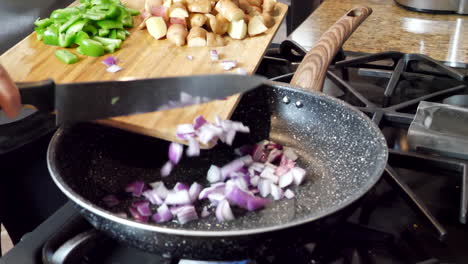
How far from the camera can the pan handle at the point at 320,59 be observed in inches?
32.7

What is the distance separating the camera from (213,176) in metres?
0.73

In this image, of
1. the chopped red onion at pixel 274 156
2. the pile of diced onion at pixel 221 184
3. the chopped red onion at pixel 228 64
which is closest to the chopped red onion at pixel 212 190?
the pile of diced onion at pixel 221 184

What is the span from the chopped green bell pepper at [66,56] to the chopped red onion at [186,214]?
46cm

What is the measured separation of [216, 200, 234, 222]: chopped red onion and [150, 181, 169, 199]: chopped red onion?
0.08 m

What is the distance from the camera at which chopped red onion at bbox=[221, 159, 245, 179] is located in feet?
2.38

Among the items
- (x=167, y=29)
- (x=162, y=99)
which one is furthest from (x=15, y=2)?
(x=162, y=99)

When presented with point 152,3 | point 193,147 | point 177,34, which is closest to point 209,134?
point 193,147

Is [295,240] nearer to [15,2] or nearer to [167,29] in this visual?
[167,29]

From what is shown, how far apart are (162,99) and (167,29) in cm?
46

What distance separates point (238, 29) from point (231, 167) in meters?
0.43

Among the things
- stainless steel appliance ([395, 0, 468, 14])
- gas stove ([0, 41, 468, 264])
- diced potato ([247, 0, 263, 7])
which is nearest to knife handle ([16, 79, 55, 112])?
gas stove ([0, 41, 468, 264])

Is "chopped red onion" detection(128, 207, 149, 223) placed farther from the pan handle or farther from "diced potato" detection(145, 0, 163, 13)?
"diced potato" detection(145, 0, 163, 13)

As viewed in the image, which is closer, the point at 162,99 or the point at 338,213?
the point at 338,213

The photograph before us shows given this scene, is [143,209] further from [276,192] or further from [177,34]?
[177,34]
